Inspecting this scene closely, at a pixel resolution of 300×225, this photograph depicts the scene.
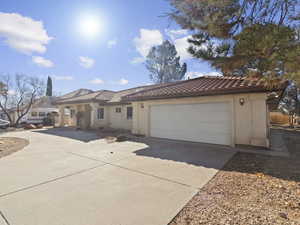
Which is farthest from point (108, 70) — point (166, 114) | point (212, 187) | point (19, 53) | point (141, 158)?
point (212, 187)

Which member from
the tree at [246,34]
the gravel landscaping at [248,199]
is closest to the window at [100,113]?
the tree at [246,34]

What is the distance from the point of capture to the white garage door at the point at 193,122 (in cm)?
787

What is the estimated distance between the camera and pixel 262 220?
2.28 metres

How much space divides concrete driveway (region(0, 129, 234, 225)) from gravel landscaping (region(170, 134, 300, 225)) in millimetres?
264

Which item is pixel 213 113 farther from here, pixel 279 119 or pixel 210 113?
pixel 279 119

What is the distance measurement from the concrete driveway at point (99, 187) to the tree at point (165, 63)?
21.9 metres

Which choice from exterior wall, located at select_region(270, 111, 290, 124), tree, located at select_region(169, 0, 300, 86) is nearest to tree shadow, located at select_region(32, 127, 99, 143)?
tree, located at select_region(169, 0, 300, 86)

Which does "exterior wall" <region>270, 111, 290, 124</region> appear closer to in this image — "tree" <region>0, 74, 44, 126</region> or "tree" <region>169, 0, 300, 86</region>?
"tree" <region>169, 0, 300, 86</region>

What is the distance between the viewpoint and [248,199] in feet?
9.57

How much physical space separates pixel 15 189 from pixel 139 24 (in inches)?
366

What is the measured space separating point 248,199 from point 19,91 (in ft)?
96.7

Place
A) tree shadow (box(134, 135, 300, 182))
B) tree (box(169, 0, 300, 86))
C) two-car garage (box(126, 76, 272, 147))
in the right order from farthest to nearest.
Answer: two-car garage (box(126, 76, 272, 147)) → tree shadow (box(134, 135, 300, 182)) → tree (box(169, 0, 300, 86))

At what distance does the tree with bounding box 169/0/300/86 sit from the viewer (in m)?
3.29

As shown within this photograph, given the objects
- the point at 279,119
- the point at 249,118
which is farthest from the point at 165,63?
the point at 279,119
